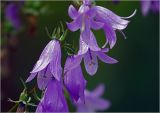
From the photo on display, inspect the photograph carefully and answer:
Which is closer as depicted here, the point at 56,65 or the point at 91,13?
the point at 91,13

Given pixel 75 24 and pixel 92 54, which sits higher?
pixel 75 24

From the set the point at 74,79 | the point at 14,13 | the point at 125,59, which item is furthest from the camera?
the point at 125,59

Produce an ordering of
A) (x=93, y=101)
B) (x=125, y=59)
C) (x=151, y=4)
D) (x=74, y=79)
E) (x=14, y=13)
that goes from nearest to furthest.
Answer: (x=74, y=79), (x=151, y=4), (x=14, y=13), (x=93, y=101), (x=125, y=59)

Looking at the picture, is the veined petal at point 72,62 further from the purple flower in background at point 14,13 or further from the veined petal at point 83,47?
the purple flower in background at point 14,13

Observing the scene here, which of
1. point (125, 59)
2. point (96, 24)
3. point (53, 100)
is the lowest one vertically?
point (125, 59)

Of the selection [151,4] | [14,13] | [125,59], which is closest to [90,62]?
[151,4]

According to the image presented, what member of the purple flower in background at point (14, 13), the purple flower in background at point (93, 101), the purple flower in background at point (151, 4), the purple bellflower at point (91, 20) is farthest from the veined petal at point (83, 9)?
the purple flower in background at point (93, 101)

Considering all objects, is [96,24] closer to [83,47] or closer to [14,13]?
[83,47]
